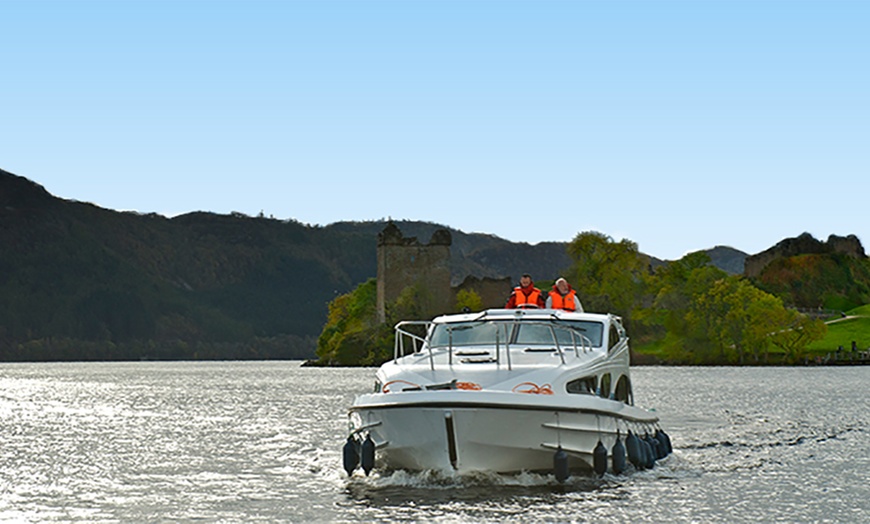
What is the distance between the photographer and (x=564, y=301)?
1045 inches

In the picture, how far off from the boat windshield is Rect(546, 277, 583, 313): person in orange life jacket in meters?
1.66

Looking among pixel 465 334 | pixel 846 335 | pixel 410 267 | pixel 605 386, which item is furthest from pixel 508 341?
pixel 410 267

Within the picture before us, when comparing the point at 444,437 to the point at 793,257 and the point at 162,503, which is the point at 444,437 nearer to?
the point at 162,503

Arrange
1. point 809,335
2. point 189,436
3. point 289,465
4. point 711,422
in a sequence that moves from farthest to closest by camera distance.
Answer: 1. point 809,335
2. point 711,422
3. point 189,436
4. point 289,465

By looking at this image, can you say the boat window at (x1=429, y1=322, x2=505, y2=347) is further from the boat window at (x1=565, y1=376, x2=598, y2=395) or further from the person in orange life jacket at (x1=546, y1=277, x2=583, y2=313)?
the person in orange life jacket at (x1=546, y1=277, x2=583, y2=313)

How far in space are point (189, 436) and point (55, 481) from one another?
12.9 meters

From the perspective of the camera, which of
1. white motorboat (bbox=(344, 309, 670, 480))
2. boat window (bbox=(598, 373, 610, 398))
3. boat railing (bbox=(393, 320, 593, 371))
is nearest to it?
white motorboat (bbox=(344, 309, 670, 480))

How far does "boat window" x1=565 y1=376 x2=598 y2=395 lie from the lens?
21.9m

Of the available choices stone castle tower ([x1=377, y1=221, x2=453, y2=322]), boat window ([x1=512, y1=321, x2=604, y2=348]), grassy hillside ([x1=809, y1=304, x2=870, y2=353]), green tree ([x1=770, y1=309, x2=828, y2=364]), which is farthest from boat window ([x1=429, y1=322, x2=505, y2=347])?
stone castle tower ([x1=377, y1=221, x2=453, y2=322])

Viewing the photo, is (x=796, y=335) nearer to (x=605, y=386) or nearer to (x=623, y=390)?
(x=623, y=390)

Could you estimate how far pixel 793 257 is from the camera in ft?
619

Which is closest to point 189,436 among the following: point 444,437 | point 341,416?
point 341,416

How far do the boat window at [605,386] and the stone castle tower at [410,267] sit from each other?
13020 centimetres

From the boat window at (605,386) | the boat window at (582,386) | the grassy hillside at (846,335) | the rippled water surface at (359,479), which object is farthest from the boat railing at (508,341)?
the grassy hillside at (846,335)
